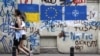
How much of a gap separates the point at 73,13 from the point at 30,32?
171 cm

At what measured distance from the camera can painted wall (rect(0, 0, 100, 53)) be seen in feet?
49.8

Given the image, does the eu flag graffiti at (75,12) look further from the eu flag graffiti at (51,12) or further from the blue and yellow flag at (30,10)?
the blue and yellow flag at (30,10)

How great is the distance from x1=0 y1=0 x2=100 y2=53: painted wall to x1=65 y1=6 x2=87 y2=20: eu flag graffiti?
0.15m

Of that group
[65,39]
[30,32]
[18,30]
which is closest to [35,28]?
[30,32]

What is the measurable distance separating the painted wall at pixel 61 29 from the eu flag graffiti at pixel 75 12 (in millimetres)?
146

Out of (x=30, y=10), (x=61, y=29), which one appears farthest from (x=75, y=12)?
(x=30, y=10)

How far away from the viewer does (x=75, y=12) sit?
15.3 m

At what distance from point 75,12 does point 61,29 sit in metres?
0.80

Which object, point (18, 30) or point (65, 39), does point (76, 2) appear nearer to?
point (65, 39)

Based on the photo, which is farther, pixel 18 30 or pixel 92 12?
pixel 92 12

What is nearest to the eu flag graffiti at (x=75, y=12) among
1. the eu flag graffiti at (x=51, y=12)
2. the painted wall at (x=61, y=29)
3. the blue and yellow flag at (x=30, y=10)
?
the painted wall at (x=61, y=29)

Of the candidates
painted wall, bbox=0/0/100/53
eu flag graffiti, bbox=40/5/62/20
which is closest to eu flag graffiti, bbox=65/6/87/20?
painted wall, bbox=0/0/100/53

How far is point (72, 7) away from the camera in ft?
50.2

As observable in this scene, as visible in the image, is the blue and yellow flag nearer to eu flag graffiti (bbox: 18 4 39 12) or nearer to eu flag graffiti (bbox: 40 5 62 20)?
eu flag graffiti (bbox: 18 4 39 12)
